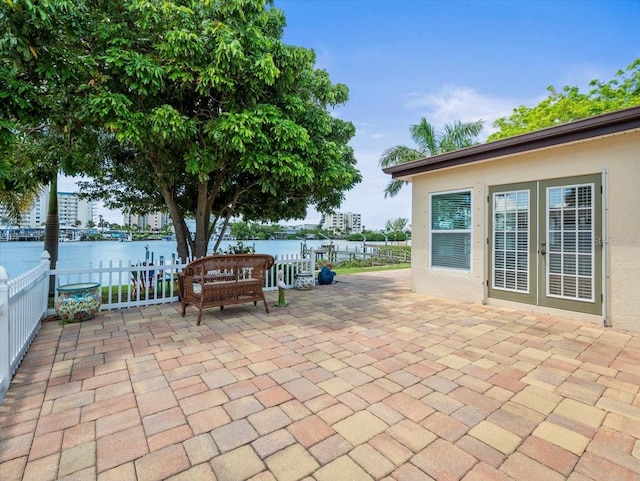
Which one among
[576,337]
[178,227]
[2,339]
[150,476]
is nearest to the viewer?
[150,476]

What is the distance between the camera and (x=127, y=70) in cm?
425

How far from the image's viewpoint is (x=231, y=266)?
439 centimetres

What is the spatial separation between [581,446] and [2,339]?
13.0ft

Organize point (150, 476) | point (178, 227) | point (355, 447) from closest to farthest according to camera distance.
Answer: point (150, 476)
point (355, 447)
point (178, 227)

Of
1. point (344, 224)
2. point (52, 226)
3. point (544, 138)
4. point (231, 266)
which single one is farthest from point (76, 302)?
point (344, 224)

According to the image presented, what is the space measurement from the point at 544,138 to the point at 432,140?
41.1ft

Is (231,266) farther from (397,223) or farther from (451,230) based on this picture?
(397,223)

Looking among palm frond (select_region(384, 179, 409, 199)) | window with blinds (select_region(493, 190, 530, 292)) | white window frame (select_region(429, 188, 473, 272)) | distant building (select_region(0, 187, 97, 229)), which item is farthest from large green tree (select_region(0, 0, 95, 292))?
palm frond (select_region(384, 179, 409, 199))

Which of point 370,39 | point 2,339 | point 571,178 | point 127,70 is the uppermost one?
point 370,39

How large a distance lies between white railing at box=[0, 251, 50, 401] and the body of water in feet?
2.03

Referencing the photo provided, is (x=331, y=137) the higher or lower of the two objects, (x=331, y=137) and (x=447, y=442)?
the higher

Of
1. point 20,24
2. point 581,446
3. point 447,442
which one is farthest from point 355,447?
point 20,24

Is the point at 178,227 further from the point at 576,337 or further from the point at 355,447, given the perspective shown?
the point at 576,337

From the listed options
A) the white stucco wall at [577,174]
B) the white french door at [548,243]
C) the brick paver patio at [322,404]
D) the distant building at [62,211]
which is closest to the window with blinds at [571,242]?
the white french door at [548,243]
